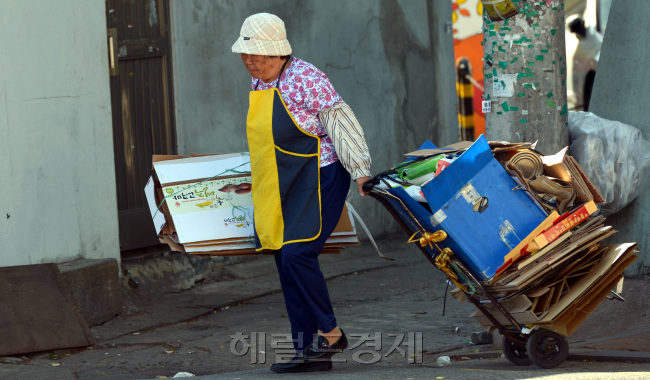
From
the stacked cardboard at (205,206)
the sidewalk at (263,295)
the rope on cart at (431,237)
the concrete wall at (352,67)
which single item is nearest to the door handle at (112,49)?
the concrete wall at (352,67)

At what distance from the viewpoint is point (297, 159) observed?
4.67m

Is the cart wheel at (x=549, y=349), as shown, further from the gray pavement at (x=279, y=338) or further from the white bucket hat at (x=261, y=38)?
the white bucket hat at (x=261, y=38)

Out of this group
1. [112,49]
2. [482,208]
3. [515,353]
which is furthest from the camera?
[112,49]

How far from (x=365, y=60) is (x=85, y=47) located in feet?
10.9

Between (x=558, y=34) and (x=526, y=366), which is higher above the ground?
(x=558, y=34)

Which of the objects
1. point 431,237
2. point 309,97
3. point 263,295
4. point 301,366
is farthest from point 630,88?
point 263,295

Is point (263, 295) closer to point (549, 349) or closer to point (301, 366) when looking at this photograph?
point (301, 366)

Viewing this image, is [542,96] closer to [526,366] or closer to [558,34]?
[558,34]

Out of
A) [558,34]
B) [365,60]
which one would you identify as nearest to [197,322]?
[558,34]

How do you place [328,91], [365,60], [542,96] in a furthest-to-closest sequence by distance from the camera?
[365,60], [542,96], [328,91]

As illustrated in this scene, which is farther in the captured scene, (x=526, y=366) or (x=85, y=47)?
(x=85, y=47)

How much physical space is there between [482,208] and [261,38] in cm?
129

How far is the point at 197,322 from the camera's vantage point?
6.49 m

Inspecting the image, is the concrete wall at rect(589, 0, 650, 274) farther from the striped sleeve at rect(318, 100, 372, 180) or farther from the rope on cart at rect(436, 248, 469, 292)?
the striped sleeve at rect(318, 100, 372, 180)
